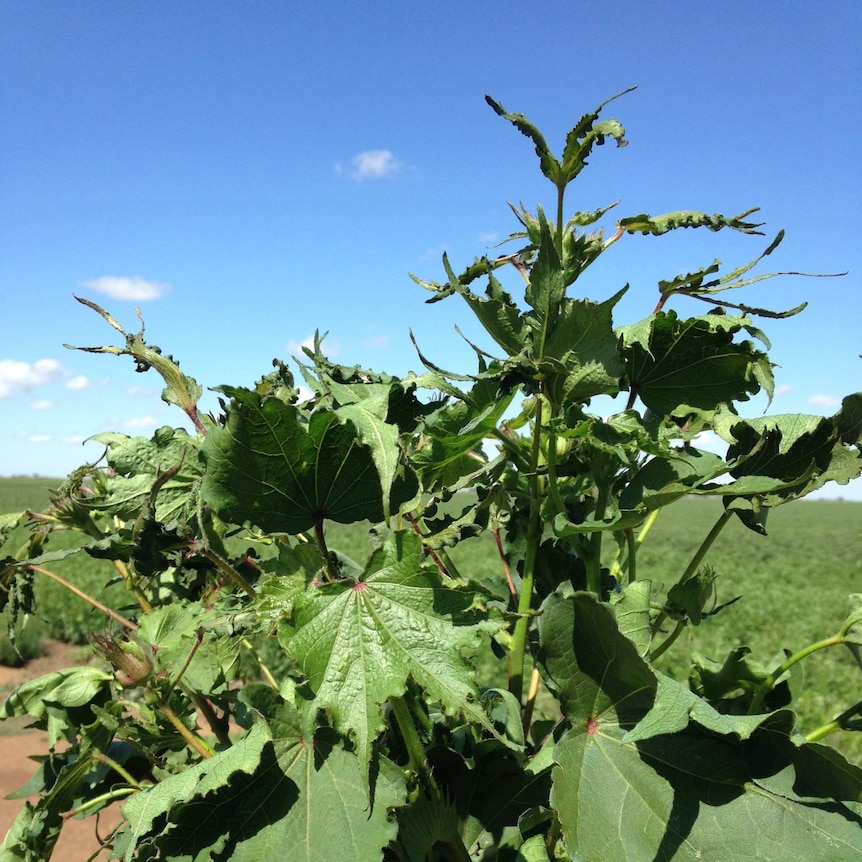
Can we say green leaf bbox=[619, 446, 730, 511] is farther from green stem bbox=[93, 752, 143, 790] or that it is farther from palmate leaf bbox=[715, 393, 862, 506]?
green stem bbox=[93, 752, 143, 790]

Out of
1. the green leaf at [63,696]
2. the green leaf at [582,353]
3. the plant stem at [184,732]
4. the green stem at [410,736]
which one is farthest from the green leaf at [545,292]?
the green leaf at [63,696]

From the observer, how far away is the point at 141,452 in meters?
0.93

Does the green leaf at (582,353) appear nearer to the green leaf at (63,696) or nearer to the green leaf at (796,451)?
the green leaf at (796,451)

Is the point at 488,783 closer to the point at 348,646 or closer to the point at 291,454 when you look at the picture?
the point at 348,646

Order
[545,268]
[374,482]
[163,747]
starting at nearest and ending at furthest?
[545,268], [374,482], [163,747]

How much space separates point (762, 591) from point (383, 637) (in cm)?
1326

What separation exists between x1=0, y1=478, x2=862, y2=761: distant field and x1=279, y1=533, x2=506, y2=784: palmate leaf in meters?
0.78

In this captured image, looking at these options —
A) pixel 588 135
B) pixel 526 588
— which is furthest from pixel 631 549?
pixel 588 135

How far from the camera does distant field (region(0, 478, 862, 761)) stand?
7121 mm

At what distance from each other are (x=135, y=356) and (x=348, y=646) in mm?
464

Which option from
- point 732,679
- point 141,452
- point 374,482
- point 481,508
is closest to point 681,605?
point 732,679

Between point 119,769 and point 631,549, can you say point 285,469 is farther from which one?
point 119,769

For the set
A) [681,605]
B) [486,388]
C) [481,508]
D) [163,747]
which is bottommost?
[163,747]

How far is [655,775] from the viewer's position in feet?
2.47
